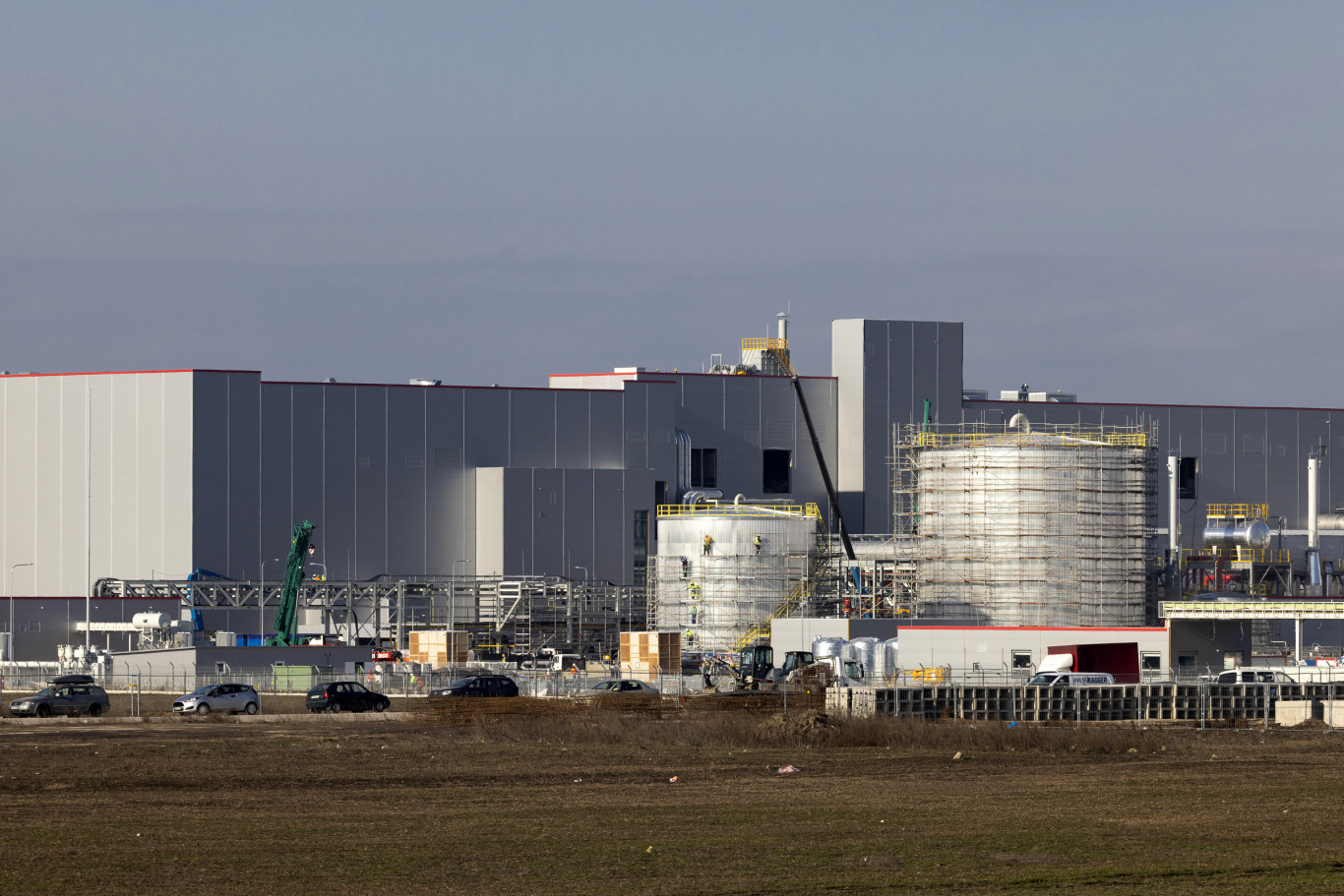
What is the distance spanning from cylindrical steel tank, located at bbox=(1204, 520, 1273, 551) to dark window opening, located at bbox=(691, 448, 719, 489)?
29825 millimetres

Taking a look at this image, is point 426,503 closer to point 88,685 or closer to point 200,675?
point 200,675

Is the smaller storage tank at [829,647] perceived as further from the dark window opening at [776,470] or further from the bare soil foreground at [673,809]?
the dark window opening at [776,470]

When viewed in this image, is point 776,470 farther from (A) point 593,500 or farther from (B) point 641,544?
(A) point 593,500

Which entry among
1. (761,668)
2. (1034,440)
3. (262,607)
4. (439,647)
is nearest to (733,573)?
(439,647)

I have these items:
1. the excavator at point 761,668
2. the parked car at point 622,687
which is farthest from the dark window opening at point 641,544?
the parked car at point 622,687

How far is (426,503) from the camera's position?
365ft

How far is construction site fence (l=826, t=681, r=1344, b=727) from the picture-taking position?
191 feet

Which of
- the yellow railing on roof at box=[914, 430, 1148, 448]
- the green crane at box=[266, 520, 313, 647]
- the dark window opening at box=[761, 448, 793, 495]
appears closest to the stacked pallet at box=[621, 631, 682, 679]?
the yellow railing on roof at box=[914, 430, 1148, 448]

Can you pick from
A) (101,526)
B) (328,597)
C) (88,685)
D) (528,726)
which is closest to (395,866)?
(528,726)

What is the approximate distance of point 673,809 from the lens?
3177 cm

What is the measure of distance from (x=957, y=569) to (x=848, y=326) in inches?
1281

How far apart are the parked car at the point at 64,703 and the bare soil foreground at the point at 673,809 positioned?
37.2ft

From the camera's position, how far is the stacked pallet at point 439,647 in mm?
94875

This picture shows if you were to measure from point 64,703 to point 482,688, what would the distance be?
45.9 ft
